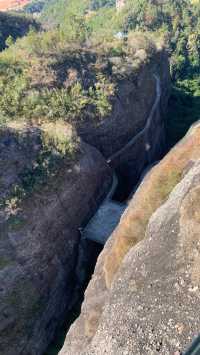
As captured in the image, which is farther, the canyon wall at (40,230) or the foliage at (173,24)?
the foliage at (173,24)

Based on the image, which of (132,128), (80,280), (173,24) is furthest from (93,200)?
(173,24)

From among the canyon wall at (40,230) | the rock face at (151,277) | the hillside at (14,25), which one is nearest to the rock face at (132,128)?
the canyon wall at (40,230)

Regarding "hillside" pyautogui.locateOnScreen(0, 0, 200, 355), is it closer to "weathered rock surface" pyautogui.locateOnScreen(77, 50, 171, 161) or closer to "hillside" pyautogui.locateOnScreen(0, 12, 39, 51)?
"weathered rock surface" pyautogui.locateOnScreen(77, 50, 171, 161)

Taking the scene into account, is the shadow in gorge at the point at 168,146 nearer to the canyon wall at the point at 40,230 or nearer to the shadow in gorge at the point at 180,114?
the shadow in gorge at the point at 180,114

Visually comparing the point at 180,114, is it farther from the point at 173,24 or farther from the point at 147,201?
the point at 173,24

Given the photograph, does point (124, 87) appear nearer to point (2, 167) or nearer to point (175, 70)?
point (2, 167)

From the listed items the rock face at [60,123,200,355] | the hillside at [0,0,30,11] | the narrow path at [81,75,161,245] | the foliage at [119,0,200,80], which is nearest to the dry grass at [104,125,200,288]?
the rock face at [60,123,200,355]
